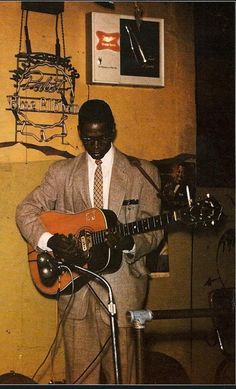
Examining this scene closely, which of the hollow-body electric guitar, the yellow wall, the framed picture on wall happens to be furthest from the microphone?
the framed picture on wall

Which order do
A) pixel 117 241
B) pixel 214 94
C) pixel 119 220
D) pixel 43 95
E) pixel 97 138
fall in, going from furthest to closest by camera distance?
1. pixel 214 94
2. pixel 43 95
3. pixel 97 138
4. pixel 119 220
5. pixel 117 241

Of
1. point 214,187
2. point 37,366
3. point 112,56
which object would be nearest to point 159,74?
point 112,56

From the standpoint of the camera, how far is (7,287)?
3453 mm

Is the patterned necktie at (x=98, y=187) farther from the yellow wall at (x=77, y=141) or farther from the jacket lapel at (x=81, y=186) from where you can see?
the yellow wall at (x=77, y=141)

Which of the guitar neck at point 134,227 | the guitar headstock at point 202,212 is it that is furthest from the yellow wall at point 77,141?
the guitar headstock at point 202,212

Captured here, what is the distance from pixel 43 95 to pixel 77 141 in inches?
13.5

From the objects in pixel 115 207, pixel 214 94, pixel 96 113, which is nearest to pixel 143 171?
pixel 115 207

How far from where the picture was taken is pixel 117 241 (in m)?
3.14

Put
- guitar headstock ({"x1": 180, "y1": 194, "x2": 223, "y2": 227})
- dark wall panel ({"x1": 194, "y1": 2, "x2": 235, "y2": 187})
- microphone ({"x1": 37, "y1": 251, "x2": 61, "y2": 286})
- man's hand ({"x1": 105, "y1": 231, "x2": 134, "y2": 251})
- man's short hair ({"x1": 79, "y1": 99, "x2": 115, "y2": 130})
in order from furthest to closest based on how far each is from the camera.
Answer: dark wall panel ({"x1": 194, "y1": 2, "x2": 235, "y2": 187})
man's short hair ({"x1": 79, "y1": 99, "x2": 115, "y2": 130})
microphone ({"x1": 37, "y1": 251, "x2": 61, "y2": 286})
man's hand ({"x1": 105, "y1": 231, "x2": 134, "y2": 251})
guitar headstock ({"x1": 180, "y1": 194, "x2": 223, "y2": 227})

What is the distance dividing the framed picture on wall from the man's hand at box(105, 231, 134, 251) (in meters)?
0.99

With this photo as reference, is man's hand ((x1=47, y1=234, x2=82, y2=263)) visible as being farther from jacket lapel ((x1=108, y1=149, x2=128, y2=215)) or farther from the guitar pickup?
jacket lapel ((x1=108, y1=149, x2=128, y2=215))

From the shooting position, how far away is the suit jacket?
3299mm

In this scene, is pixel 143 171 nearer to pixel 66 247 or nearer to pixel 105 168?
pixel 105 168

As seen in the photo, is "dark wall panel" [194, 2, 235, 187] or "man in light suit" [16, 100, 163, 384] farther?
"dark wall panel" [194, 2, 235, 187]
